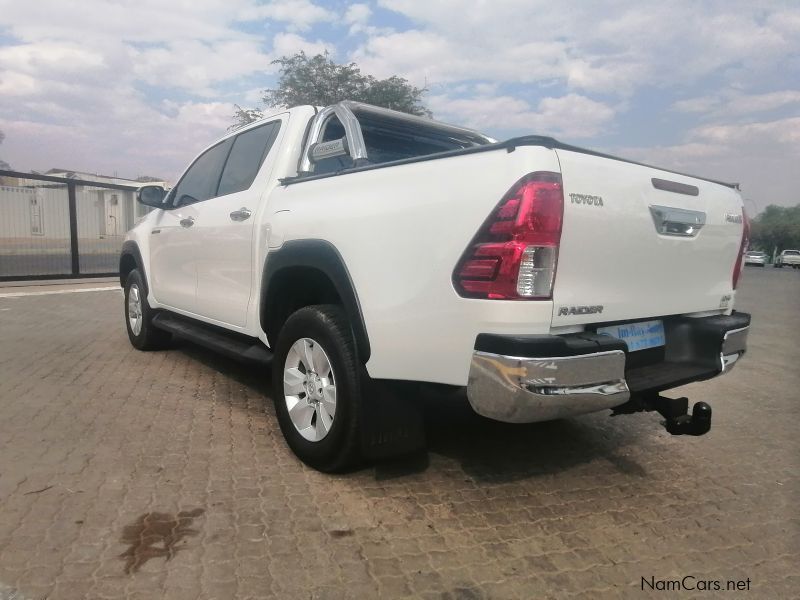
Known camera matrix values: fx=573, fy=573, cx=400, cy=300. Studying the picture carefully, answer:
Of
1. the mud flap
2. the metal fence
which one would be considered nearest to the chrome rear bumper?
the mud flap

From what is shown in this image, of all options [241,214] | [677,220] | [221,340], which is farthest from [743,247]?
[221,340]

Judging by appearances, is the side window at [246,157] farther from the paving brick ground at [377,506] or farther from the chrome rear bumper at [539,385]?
the chrome rear bumper at [539,385]

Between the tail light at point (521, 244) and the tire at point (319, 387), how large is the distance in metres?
0.85

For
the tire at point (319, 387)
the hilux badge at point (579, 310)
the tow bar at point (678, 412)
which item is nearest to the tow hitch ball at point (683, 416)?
the tow bar at point (678, 412)

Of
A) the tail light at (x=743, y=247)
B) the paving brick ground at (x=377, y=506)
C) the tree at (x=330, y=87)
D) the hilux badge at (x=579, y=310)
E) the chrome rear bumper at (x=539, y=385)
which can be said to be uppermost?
the tree at (x=330, y=87)

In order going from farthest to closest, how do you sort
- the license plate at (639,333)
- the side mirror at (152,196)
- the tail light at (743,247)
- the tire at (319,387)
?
the side mirror at (152,196), the tail light at (743,247), the tire at (319,387), the license plate at (639,333)

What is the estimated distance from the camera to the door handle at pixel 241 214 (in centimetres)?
372

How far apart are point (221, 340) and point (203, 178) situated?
155 cm

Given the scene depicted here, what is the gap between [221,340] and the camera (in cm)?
415

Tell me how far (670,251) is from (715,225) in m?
0.46

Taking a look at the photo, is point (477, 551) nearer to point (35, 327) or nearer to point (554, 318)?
point (554, 318)

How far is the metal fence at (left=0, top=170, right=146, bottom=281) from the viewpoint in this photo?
12.8 metres

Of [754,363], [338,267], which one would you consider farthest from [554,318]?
[754,363]

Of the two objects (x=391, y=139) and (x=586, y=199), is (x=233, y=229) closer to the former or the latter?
(x=391, y=139)
